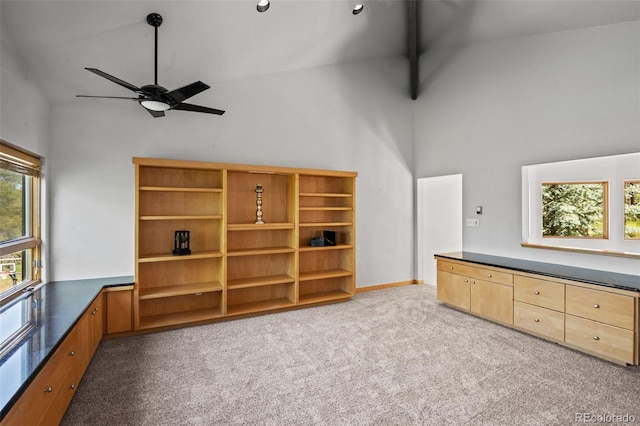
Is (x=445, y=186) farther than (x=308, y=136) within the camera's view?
Yes

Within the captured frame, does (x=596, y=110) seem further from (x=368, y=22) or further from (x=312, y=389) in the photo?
(x=312, y=389)

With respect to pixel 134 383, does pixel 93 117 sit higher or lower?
higher

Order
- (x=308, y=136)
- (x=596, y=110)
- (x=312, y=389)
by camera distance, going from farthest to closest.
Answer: (x=308, y=136), (x=596, y=110), (x=312, y=389)

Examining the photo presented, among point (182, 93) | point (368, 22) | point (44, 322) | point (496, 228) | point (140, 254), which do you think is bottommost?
point (44, 322)

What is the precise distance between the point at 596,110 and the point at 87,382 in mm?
5581

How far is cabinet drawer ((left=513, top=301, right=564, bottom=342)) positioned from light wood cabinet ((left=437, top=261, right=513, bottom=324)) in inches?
3.6

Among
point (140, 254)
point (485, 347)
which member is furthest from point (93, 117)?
point (485, 347)

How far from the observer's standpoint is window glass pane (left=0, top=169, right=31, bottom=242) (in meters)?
2.91

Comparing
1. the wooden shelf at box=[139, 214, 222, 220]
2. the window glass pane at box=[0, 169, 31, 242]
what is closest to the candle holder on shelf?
the wooden shelf at box=[139, 214, 222, 220]

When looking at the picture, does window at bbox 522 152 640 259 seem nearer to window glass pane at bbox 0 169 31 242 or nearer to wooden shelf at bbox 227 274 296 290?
wooden shelf at bbox 227 274 296 290

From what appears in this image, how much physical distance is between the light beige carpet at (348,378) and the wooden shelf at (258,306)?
0.27m

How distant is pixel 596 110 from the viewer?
361 centimetres

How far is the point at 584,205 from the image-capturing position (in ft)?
12.6

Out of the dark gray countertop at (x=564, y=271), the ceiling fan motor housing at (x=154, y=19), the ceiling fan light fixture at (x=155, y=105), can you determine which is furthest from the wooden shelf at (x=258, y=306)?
the ceiling fan motor housing at (x=154, y=19)
